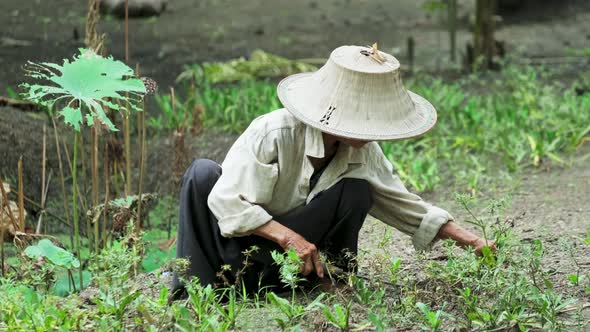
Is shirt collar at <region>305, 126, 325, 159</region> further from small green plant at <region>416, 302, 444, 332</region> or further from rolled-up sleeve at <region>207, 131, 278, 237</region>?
small green plant at <region>416, 302, 444, 332</region>

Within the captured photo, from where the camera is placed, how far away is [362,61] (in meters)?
3.26

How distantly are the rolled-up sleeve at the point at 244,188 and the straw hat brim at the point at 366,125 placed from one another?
0.57 feet

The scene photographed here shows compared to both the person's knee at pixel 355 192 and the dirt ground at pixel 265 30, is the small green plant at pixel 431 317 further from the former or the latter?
the dirt ground at pixel 265 30

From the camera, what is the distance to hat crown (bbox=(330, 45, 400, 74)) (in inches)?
127

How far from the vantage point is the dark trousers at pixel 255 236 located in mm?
3447

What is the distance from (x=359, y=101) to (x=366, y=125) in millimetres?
89

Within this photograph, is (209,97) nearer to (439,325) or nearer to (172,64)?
(172,64)

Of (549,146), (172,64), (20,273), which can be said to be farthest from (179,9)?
(20,273)

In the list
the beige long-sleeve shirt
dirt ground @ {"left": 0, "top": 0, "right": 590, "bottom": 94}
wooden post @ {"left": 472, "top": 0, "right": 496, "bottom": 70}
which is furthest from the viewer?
dirt ground @ {"left": 0, "top": 0, "right": 590, "bottom": 94}

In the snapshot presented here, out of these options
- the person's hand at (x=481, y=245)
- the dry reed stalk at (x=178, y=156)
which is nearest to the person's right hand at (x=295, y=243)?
the person's hand at (x=481, y=245)

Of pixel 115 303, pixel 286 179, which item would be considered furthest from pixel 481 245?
pixel 115 303

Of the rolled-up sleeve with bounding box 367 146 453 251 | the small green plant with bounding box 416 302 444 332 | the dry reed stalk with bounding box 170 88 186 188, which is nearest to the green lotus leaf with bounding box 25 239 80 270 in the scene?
the rolled-up sleeve with bounding box 367 146 453 251

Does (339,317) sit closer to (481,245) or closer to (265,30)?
(481,245)

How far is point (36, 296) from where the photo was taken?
11.4ft
